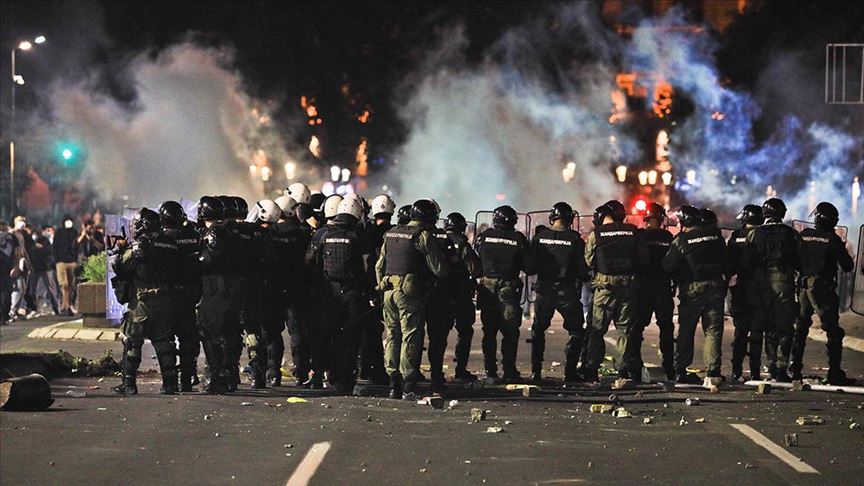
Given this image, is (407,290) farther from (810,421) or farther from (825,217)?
(825,217)

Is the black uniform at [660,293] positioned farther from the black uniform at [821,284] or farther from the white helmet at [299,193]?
the white helmet at [299,193]

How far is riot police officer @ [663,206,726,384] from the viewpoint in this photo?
1410 cm

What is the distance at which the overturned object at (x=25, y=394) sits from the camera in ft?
36.8

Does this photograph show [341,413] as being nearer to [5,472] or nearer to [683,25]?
[5,472]

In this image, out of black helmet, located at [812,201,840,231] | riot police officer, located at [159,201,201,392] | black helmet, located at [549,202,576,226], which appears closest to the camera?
riot police officer, located at [159,201,201,392]

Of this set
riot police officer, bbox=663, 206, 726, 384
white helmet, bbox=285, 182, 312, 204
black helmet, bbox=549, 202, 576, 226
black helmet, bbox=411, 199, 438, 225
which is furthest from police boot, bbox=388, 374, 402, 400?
riot police officer, bbox=663, 206, 726, 384

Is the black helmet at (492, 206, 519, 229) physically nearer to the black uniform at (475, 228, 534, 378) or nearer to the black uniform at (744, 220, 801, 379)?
the black uniform at (475, 228, 534, 378)

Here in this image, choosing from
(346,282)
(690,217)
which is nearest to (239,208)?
(346,282)

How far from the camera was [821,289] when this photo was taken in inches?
575

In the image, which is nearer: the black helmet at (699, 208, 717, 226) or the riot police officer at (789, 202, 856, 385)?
the black helmet at (699, 208, 717, 226)

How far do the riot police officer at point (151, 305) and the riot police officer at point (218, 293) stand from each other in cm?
31

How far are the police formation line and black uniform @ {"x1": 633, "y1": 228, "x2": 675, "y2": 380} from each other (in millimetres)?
17

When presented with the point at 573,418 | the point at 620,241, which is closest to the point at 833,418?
the point at 573,418

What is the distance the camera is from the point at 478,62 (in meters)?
53.7
